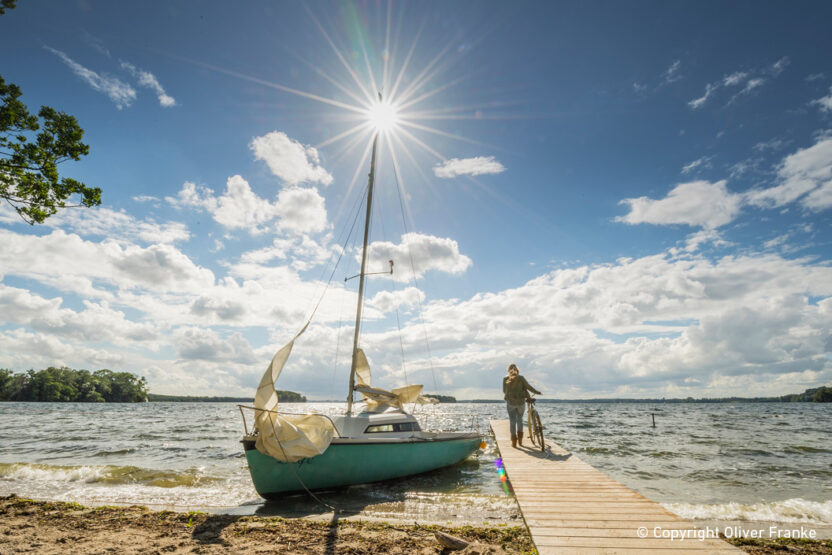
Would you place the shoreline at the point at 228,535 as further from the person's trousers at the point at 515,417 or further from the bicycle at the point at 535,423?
the person's trousers at the point at 515,417

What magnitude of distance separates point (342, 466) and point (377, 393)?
379 centimetres

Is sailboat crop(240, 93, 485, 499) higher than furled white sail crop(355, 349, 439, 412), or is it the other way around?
furled white sail crop(355, 349, 439, 412)

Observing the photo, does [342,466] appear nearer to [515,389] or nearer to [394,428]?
[394,428]

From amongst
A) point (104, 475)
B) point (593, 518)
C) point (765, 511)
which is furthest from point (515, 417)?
point (104, 475)

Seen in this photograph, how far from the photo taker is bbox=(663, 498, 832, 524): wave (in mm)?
8789

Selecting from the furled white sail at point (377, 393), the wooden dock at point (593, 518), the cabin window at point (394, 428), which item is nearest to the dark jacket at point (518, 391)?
the wooden dock at point (593, 518)

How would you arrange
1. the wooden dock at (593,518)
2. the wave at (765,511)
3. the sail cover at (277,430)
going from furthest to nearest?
the sail cover at (277,430) < the wave at (765,511) < the wooden dock at (593,518)

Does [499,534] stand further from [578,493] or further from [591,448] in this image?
[591,448]

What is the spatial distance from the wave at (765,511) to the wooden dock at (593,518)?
313 cm

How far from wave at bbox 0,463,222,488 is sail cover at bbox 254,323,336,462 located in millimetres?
5991

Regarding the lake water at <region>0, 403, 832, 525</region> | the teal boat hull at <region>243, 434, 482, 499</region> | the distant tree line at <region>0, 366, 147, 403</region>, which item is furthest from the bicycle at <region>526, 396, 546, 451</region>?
the distant tree line at <region>0, 366, 147, 403</region>

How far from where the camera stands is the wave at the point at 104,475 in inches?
511

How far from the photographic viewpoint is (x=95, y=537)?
666 centimetres

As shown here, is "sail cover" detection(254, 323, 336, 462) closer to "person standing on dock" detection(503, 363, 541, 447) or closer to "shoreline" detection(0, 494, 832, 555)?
"shoreline" detection(0, 494, 832, 555)
